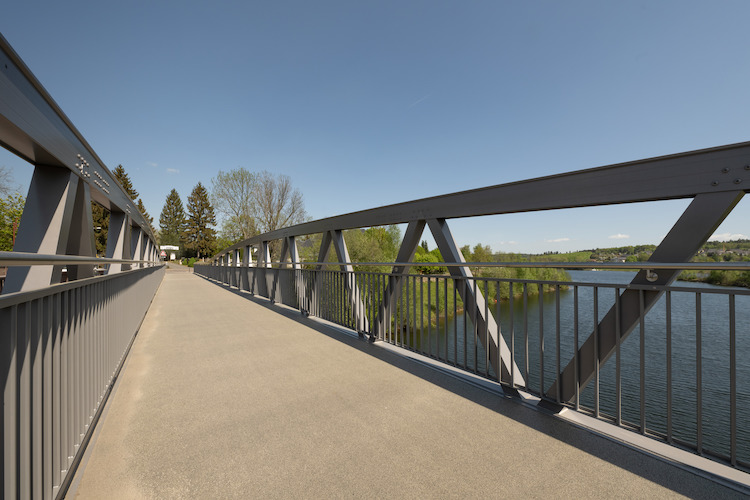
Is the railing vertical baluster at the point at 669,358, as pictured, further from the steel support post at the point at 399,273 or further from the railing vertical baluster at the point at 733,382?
the steel support post at the point at 399,273

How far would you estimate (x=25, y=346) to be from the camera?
1.05 meters

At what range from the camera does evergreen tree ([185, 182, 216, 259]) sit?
193 feet

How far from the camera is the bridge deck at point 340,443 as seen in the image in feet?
4.77

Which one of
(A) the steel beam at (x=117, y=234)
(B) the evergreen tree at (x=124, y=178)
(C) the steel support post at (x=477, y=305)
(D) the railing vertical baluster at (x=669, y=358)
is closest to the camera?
(D) the railing vertical baluster at (x=669, y=358)

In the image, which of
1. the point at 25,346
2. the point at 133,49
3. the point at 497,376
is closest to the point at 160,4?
the point at 133,49

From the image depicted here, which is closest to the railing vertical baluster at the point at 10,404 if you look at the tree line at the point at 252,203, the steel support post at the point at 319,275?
the steel support post at the point at 319,275

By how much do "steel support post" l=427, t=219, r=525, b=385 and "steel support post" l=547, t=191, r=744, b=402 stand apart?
1.22 ft

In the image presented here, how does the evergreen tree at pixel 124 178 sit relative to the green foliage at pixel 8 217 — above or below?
above

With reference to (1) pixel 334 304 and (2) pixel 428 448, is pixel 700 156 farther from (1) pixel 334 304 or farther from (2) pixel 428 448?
(1) pixel 334 304

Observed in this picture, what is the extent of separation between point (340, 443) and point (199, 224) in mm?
68935

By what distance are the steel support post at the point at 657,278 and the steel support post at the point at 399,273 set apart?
71.2 inches

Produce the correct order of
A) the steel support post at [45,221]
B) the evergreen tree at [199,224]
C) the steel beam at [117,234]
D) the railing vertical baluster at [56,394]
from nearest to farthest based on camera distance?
the railing vertical baluster at [56,394] → the steel support post at [45,221] → the steel beam at [117,234] → the evergreen tree at [199,224]

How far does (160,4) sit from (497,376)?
12669mm

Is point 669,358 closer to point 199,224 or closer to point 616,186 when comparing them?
point 616,186
